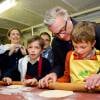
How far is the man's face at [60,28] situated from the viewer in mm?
2008

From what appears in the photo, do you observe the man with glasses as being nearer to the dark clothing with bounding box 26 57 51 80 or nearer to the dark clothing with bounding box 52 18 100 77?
the dark clothing with bounding box 52 18 100 77

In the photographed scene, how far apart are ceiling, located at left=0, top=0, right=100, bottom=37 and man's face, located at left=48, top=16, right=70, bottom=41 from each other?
3.07 m

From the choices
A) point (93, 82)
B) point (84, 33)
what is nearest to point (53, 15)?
point (84, 33)

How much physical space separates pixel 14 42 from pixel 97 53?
1563 mm

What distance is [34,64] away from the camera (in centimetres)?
243

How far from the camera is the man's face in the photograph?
2008 millimetres

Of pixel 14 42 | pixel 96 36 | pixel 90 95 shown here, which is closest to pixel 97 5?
pixel 14 42

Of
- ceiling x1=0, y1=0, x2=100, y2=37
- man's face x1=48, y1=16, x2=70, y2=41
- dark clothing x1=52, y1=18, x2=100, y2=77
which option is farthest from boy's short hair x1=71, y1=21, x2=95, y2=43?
ceiling x1=0, y1=0, x2=100, y2=37

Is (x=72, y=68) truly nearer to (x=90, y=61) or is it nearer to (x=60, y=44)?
(x=90, y=61)

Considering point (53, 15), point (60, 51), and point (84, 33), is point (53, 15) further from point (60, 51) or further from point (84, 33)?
point (84, 33)

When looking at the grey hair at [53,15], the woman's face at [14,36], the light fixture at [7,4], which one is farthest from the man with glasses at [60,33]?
the light fixture at [7,4]

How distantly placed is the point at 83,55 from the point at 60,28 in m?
0.37

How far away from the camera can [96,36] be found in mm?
1836

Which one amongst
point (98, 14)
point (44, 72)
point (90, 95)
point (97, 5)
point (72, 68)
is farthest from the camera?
point (98, 14)
